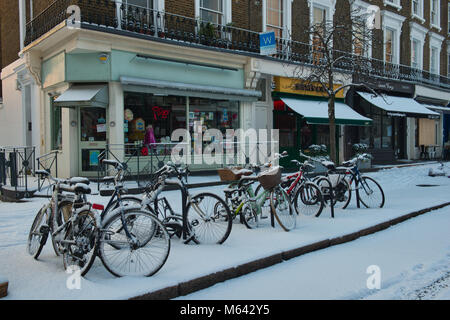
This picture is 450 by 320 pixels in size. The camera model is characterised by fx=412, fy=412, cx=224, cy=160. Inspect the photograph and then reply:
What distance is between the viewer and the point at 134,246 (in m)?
4.29

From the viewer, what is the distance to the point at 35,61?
14.3 metres

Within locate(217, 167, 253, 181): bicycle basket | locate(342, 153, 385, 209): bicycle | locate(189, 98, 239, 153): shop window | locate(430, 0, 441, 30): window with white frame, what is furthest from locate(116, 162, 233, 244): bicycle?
locate(430, 0, 441, 30): window with white frame

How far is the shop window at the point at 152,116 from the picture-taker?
1284cm

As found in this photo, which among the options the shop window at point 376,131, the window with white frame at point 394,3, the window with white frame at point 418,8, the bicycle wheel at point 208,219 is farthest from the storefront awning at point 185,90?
the window with white frame at point 418,8

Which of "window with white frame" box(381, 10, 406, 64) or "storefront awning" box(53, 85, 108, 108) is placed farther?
"window with white frame" box(381, 10, 406, 64)

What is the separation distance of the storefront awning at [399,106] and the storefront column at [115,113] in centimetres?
1184

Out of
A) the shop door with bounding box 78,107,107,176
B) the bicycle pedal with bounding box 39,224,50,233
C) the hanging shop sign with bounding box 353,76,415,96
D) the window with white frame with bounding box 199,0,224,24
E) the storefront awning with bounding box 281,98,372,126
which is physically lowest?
the bicycle pedal with bounding box 39,224,50,233

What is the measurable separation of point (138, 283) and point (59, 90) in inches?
429

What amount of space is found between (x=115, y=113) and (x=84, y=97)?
3.30ft

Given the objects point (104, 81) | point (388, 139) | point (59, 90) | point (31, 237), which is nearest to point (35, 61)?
point (59, 90)

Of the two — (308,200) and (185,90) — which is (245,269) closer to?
(308,200)

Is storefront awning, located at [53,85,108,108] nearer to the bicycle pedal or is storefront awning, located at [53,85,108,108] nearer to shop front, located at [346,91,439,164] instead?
the bicycle pedal

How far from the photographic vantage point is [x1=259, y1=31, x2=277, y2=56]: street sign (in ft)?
47.7
